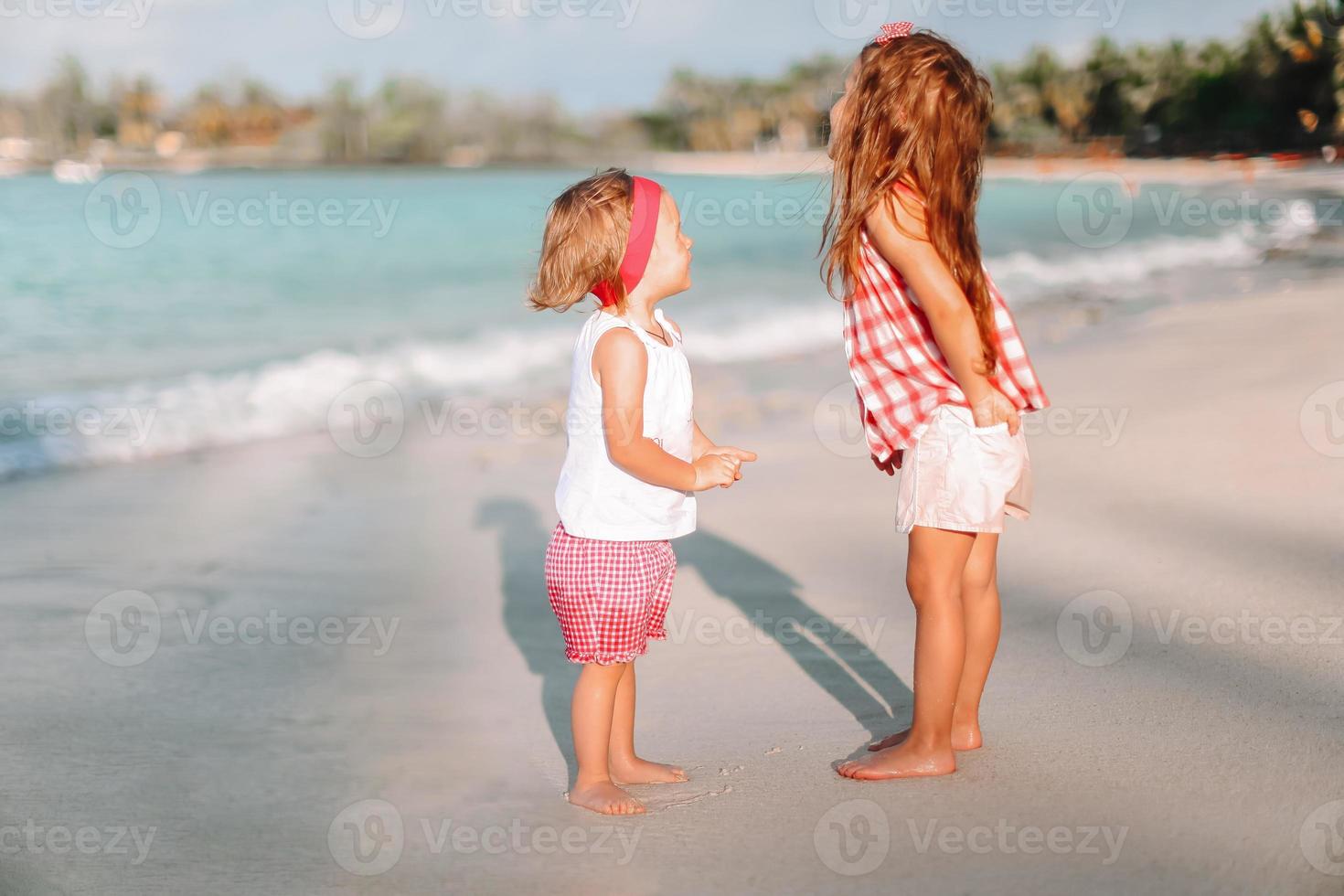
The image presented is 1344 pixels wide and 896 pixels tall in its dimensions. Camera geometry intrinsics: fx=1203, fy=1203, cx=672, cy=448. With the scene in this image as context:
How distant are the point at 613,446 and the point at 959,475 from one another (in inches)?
28.7

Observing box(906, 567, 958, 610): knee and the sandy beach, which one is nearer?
the sandy beach

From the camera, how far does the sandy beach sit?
231 centimetres

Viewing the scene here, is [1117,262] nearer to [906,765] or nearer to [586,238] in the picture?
[906,765]

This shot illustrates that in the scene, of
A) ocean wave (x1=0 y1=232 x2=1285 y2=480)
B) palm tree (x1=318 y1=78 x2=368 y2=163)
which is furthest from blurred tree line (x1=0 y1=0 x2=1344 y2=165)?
ocean wave (x1=0 y1=232 x2=1285 y2=480)

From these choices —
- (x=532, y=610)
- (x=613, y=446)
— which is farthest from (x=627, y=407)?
(x=532, y=610)

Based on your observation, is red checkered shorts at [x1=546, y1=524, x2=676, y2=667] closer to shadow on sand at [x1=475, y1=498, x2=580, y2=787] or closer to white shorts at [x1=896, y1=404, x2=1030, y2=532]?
shadow on sand at [x1=475, y1=498, x2=580, y2=787]

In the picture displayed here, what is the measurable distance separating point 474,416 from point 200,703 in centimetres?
445

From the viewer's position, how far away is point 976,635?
2.73 metres

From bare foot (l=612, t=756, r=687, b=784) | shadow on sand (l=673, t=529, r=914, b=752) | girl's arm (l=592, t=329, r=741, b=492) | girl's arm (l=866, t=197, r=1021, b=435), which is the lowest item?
shadow on sand (l=673, t=529, r=914, b=752)

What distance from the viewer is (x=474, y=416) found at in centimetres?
759

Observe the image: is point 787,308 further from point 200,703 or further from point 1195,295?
point 200,703

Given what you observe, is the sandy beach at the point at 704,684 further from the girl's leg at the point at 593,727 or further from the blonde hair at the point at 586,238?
the blonde hair at the point at 586,238

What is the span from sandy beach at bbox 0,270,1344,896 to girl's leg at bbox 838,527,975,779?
0.18 feet

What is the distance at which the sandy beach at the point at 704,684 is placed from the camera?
2314mm
